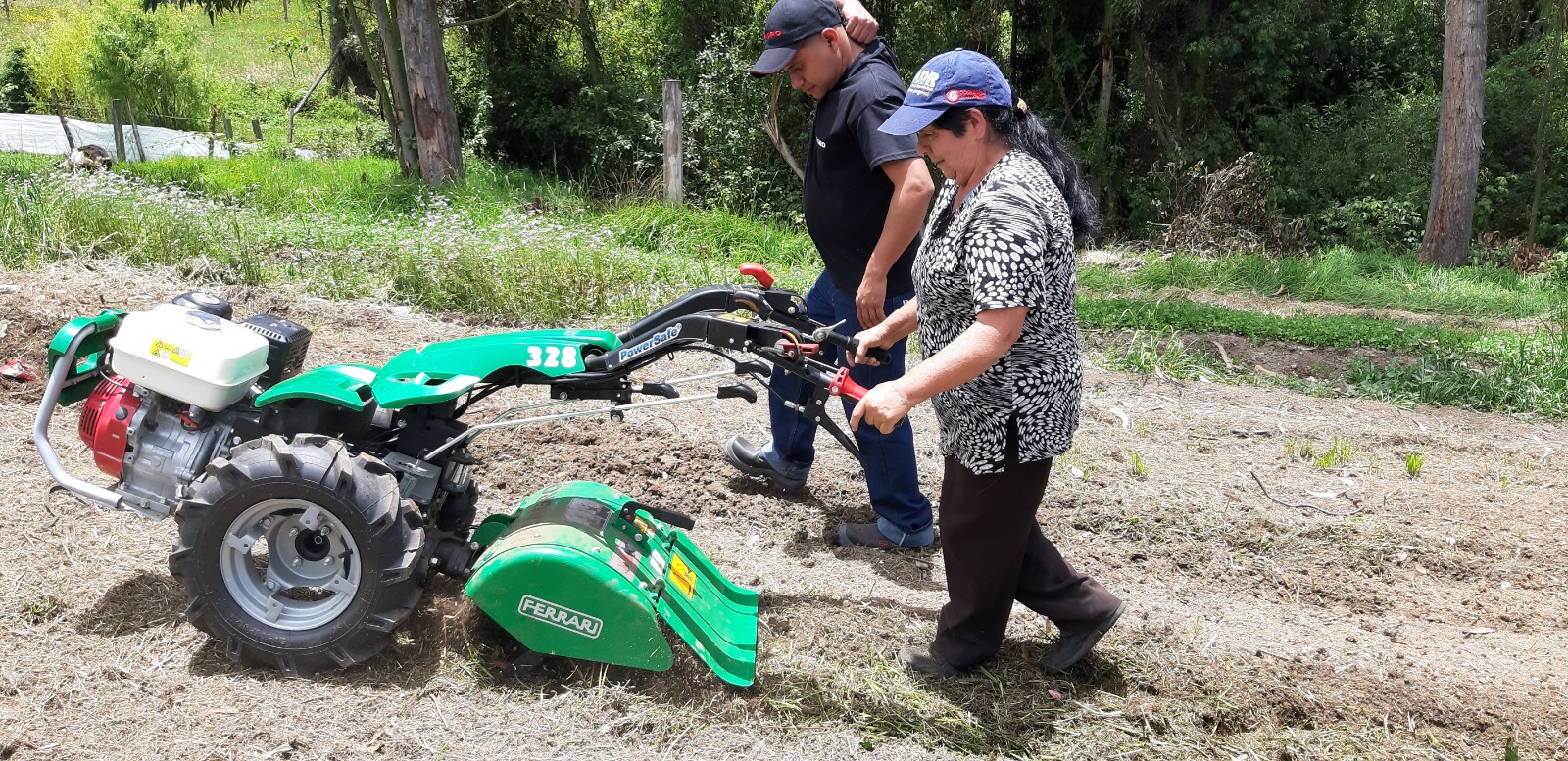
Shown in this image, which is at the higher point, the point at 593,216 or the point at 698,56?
the point at 698,56

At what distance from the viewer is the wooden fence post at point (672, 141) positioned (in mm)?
10695

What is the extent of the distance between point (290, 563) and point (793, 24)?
2460mm

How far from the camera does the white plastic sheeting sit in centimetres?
1622

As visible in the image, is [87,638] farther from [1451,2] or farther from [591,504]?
[1451,2]

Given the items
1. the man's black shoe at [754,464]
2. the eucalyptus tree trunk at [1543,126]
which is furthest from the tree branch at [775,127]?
the man's black shoe at [754,464]

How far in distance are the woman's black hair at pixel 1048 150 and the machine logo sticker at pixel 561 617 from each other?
5.62 feet

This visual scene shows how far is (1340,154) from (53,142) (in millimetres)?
18779

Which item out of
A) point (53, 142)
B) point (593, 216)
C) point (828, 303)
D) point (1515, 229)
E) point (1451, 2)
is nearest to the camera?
point (828, 303)

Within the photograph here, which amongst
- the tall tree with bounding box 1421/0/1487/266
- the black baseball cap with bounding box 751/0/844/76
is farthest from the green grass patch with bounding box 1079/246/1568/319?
the black baseball cap with bounding box 751/0/844/76

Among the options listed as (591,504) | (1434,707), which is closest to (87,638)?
(591,504)

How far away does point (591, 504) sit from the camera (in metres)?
3.44

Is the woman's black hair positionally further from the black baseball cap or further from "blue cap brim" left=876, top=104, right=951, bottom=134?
the black baseball cap

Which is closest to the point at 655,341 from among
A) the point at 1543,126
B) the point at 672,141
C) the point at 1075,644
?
the point at 1075,644

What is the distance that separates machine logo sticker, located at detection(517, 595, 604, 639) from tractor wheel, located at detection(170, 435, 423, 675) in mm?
372
